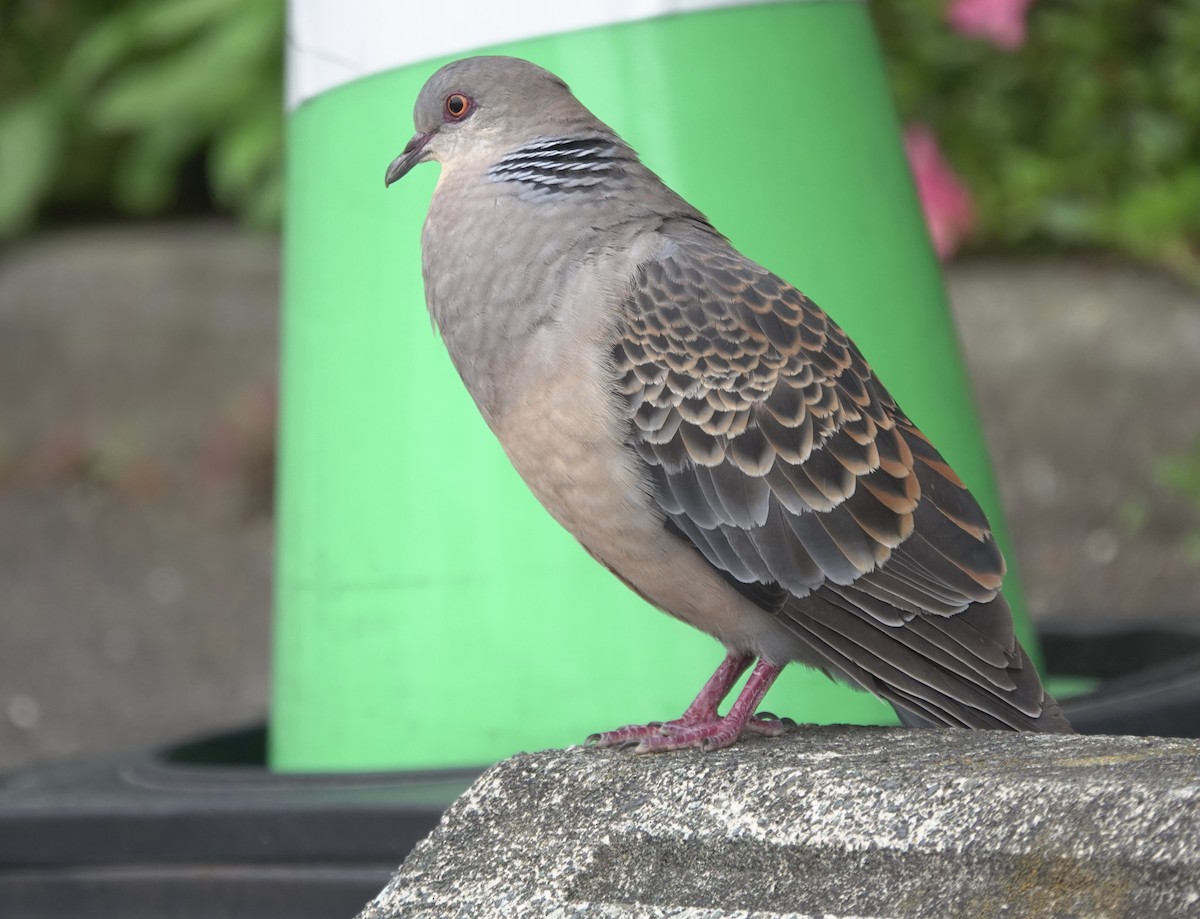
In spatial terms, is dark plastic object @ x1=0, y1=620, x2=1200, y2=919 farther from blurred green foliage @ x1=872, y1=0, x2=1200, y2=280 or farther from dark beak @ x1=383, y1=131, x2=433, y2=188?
blurred green foliage @ x1=872, y1=0, x2=1200, y2=280

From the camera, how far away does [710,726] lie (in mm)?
2623

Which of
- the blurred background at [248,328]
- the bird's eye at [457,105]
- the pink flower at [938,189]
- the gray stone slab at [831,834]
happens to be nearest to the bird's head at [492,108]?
the bird's eye at [457,105]

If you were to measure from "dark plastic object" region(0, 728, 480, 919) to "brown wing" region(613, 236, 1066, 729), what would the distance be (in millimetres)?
896

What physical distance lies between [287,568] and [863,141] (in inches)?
65.8

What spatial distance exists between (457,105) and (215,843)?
1.60 metres

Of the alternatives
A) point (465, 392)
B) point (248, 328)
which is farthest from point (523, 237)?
point (248, 328)

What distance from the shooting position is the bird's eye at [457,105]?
2.99 metres

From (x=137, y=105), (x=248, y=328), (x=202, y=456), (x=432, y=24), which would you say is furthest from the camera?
(x=248, y=328)

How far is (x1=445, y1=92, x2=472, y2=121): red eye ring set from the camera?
2.99m

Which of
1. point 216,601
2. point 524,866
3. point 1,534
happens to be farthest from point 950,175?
point 524,866

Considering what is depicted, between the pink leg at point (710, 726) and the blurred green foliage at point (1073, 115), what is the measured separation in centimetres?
520

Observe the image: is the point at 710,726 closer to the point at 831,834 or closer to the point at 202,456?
the point at 831,834

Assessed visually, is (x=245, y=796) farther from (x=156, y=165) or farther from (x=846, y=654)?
(x=156, y=165)

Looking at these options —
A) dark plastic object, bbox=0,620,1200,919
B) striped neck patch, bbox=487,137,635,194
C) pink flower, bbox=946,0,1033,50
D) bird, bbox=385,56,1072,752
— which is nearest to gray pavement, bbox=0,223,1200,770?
pink flower, bbox=946,0,1033,50
